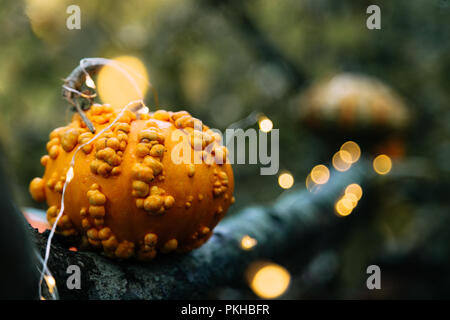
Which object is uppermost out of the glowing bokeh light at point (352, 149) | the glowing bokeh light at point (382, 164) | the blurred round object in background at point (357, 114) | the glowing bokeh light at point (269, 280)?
the blurred round object in background at point (357, 114)

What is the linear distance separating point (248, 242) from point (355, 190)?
5.12ft

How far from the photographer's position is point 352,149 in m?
3.36

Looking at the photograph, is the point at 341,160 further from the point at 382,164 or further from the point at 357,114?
the point at 357,114

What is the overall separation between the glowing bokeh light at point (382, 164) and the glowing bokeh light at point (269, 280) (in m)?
1.51

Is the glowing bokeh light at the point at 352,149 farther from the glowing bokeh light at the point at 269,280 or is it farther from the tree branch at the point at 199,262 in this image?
the glowing bokeh light at the point at 269,280

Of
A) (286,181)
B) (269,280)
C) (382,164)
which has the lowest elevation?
(269,280)

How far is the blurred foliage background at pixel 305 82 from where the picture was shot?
2863 mm

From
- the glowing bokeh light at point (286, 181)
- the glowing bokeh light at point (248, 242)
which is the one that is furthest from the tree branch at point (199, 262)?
the glowing bokeh light at point (286, 181)

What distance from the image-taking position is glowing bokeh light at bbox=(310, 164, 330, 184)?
3.08m

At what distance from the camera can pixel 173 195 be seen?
3.11 feet

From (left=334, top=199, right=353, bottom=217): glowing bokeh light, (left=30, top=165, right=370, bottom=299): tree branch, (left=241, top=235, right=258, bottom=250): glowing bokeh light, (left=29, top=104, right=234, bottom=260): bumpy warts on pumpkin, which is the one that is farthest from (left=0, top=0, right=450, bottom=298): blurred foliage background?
(left=29, top=104, right=234, bottom=260): bumpy warts on pumpkin

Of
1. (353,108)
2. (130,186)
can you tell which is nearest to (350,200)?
(353,108)

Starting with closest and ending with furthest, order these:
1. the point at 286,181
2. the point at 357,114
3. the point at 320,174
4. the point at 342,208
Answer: the point at 342,208, the point at 357,114, the point at 320,174, the point at 286,181

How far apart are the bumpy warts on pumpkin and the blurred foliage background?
4.77 ft
